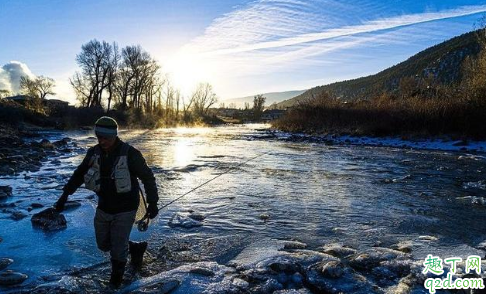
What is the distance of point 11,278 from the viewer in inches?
157

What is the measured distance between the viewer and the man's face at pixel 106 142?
3.85 meters

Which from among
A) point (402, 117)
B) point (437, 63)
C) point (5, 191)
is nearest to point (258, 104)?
point (437, 63)

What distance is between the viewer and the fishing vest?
3.91m

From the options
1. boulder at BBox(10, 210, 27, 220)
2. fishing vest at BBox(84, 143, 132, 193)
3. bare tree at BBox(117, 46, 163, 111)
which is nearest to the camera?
fishing vest at BBox(84, 143, 132, 193)

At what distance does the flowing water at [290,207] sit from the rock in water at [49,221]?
16 centimetres

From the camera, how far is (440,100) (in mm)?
23875

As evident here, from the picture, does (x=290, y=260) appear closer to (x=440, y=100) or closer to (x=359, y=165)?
(x=359, y=165)

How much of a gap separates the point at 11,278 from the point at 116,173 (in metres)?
1.63

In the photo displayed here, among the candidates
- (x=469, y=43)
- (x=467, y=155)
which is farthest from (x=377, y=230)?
(x=469, y=43)

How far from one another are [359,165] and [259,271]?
10178 mm

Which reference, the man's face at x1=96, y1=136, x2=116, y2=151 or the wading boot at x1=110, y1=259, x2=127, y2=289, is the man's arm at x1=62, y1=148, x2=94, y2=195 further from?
the wading boot at x1=110, y1=259, x2=127, y2=289

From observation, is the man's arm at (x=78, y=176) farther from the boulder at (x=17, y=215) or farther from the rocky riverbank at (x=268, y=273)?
the boulder at (x=17, y=215)

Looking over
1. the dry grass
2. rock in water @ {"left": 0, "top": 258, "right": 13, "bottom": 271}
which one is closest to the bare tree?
the dry grass

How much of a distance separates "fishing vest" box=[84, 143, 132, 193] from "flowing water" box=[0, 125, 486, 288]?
121 cm
